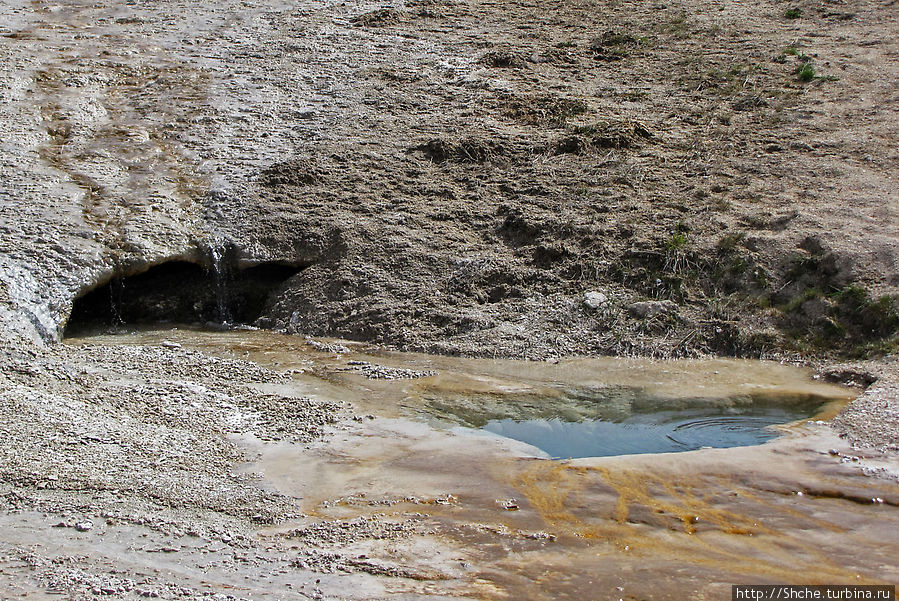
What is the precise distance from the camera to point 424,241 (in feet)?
27.1

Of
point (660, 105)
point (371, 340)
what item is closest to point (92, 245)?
point (371, 340)

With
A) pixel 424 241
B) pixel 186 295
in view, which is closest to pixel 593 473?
pixel 424 241

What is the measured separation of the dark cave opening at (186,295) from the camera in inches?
309

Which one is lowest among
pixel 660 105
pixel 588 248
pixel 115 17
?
pixel 588 248

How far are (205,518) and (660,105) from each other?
7406mm

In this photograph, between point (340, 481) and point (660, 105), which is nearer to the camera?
point (340, 481)

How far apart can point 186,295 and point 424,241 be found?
7.04 feet

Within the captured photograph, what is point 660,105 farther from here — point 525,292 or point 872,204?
point 525,292

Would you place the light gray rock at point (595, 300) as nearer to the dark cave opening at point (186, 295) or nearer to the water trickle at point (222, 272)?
the dark cave opening at point (186, 295)

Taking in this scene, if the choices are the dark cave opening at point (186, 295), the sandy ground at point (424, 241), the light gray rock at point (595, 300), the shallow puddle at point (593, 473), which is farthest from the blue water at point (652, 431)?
the dark cave opening at point (186, 295)

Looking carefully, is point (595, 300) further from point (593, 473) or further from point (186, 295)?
point (186, 295)

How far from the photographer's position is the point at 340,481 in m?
4.85

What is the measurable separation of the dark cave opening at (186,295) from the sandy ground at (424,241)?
0.68 feet

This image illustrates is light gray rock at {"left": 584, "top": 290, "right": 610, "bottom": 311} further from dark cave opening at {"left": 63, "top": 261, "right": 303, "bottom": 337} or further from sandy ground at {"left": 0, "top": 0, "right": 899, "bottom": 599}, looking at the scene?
dark cave opening at {"left": 63, "top": 261, "right": 303, "bottom": 337}
